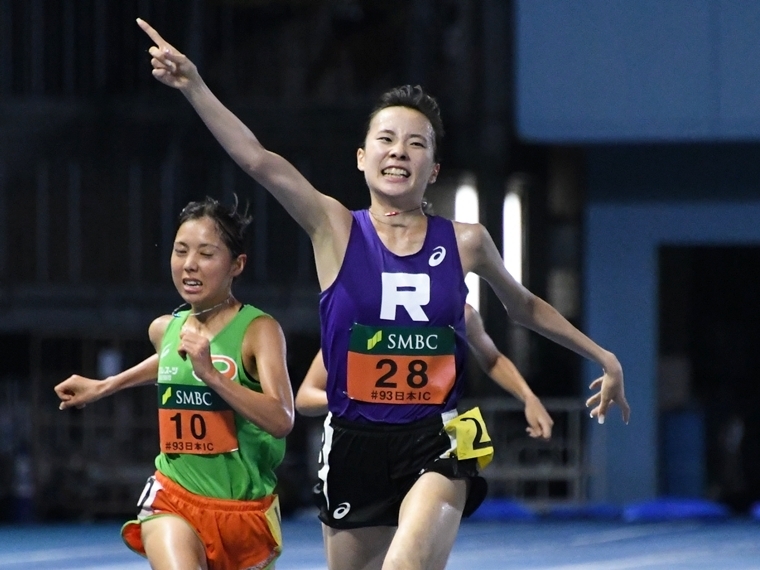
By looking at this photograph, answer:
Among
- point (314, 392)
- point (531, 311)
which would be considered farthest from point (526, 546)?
point (531, 311)

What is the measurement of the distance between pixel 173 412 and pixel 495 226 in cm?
959

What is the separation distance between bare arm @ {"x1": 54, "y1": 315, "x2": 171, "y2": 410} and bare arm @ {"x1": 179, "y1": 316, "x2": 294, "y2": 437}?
41cm

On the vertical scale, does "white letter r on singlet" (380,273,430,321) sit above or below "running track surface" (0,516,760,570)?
above

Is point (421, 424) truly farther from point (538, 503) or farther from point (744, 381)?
point (744, 381)

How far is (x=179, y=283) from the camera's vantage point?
4852 mm

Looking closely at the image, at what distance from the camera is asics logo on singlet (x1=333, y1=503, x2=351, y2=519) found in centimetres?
471

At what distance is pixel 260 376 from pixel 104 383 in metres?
0.67

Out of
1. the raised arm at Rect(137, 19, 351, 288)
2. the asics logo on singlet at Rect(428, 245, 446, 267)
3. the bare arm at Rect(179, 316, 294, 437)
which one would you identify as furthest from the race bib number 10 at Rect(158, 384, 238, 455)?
the asics logo on singlet at Rect(428, 245, 446, 267)

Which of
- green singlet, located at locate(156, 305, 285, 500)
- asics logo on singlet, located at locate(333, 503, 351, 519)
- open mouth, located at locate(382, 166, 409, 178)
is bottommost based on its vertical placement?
asics logo on singlet, located at locate(333, 503, 351, 519)

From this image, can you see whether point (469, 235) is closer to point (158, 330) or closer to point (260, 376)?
point (260, 376)

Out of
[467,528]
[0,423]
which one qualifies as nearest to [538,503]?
[467,528]

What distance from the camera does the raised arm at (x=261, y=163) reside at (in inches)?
171

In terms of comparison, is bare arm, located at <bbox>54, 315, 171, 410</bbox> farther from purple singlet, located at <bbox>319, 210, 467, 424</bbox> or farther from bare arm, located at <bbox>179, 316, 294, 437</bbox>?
purple singlet, located at <bbox>319, 210, 467, 424</bbox>

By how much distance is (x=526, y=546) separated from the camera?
1041 centimetres
